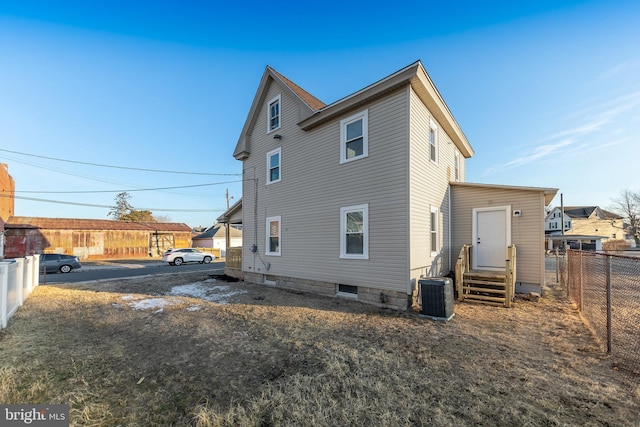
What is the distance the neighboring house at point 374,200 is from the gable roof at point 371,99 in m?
0.04

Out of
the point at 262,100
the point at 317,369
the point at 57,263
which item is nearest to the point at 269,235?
the point at 262,100

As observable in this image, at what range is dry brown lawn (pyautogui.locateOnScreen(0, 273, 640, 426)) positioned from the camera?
2.82 meters

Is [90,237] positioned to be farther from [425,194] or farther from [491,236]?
[491,236]

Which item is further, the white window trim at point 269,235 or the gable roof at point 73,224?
the gable roof at point 73,224

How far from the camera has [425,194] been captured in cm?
812

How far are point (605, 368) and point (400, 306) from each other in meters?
3.76

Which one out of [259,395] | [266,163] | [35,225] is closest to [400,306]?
[259,395]

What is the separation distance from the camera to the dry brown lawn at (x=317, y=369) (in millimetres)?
2816

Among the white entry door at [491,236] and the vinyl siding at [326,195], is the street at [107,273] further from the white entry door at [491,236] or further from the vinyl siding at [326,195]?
the white entry door at [491,236]

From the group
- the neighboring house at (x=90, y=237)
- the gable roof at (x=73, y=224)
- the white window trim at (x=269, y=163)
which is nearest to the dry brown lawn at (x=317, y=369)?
the white window trim at (x=269, y=163)

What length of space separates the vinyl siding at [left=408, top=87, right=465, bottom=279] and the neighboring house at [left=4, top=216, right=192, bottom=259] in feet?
112

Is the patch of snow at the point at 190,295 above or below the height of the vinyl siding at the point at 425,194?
below

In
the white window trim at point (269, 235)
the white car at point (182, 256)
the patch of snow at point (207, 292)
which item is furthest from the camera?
the white car at point (182, 256)

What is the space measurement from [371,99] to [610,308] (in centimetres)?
677
